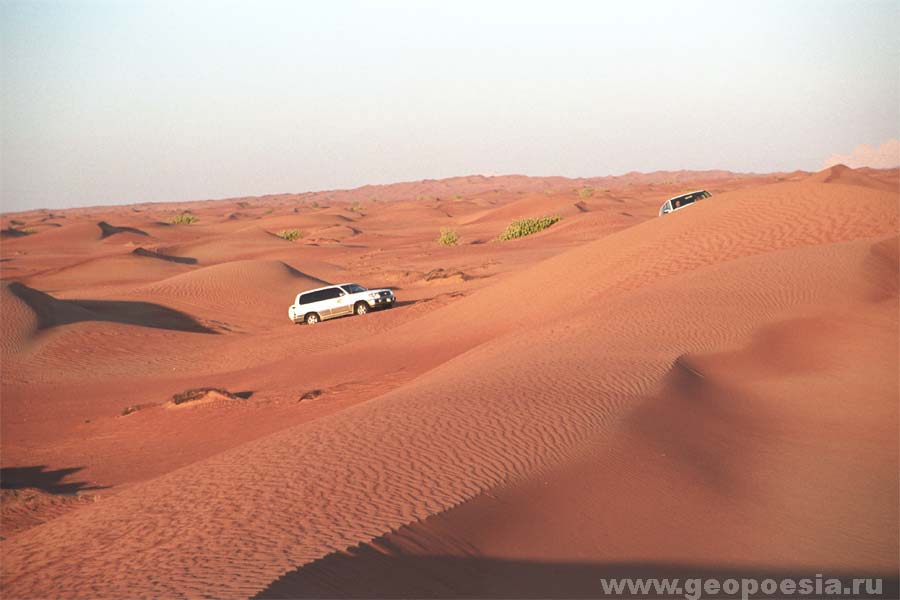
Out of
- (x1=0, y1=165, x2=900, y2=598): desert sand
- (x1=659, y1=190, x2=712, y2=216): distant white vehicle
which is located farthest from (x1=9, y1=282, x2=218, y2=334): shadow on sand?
(x1=659, y1=190, x2=712, y2=216): distant white vehicle

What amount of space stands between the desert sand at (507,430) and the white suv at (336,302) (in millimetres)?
1404

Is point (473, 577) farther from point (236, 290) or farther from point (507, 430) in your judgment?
point (236, 290)

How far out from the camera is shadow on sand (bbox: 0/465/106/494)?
13.0m

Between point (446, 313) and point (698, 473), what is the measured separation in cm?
1524

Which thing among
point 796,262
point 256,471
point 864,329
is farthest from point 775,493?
point 796,262

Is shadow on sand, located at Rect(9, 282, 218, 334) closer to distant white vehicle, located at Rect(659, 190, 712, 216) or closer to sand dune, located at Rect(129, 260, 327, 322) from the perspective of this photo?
sand dune, located at Rect(129, 260, 327, 322)

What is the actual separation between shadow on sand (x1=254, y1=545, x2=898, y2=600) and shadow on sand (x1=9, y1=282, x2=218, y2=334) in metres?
22.9

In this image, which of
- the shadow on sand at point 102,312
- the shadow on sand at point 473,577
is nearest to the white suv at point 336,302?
the shadow on sand at point 102,312

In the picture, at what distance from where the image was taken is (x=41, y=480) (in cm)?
1382

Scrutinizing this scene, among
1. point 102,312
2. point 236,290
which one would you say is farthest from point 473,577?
point 236,290

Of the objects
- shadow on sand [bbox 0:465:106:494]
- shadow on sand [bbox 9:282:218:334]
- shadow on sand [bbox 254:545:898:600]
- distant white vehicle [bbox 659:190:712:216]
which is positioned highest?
distant white vehicle [bbox 659:190:712:216]

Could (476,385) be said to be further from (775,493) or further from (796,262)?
(796,262)

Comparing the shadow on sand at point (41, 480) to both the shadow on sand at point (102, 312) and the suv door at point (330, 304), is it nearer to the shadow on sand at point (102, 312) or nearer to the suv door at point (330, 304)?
the shadow on sand at point (102, 312)

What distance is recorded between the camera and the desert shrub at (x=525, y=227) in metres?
56.1
